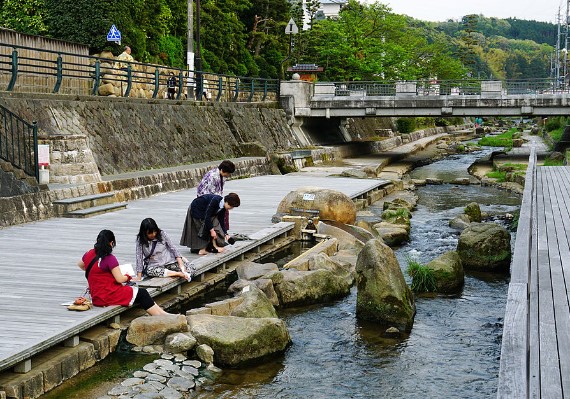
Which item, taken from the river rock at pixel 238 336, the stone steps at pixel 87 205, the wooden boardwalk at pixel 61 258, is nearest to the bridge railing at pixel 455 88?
the wooden boardwalk at pixel 61 258

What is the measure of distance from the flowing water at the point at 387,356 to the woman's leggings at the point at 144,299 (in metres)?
1.36

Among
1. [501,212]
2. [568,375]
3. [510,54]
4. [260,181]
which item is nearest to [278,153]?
[260,181]

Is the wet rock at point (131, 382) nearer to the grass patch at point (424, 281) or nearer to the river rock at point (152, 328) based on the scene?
the river rock at point (152, 328)

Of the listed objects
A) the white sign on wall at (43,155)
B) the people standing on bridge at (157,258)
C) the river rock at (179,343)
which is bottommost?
the river rock at (179,343)

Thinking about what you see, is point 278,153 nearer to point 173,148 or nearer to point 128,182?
point 173,148

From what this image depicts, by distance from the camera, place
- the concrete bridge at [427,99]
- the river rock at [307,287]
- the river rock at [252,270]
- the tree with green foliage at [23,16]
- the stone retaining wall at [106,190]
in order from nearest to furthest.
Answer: the river rock at [307,287] < the river rock at [252,270] < the stone retaining wall at [106,190] < the tree with green foliage at [23,16] < the concrete bridge at [427,99]

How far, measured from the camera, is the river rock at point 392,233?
628 inches

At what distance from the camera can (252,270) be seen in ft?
38.6

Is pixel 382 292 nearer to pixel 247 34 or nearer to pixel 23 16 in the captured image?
pixel 23 16

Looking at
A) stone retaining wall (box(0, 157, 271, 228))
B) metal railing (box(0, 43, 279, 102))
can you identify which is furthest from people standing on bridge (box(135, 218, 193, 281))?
metal railing (box(0, 43, 279, 102))

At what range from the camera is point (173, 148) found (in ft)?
78.6

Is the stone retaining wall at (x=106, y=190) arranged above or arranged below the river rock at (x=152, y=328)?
above

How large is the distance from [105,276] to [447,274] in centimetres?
613

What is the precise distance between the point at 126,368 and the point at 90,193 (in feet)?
30.4
